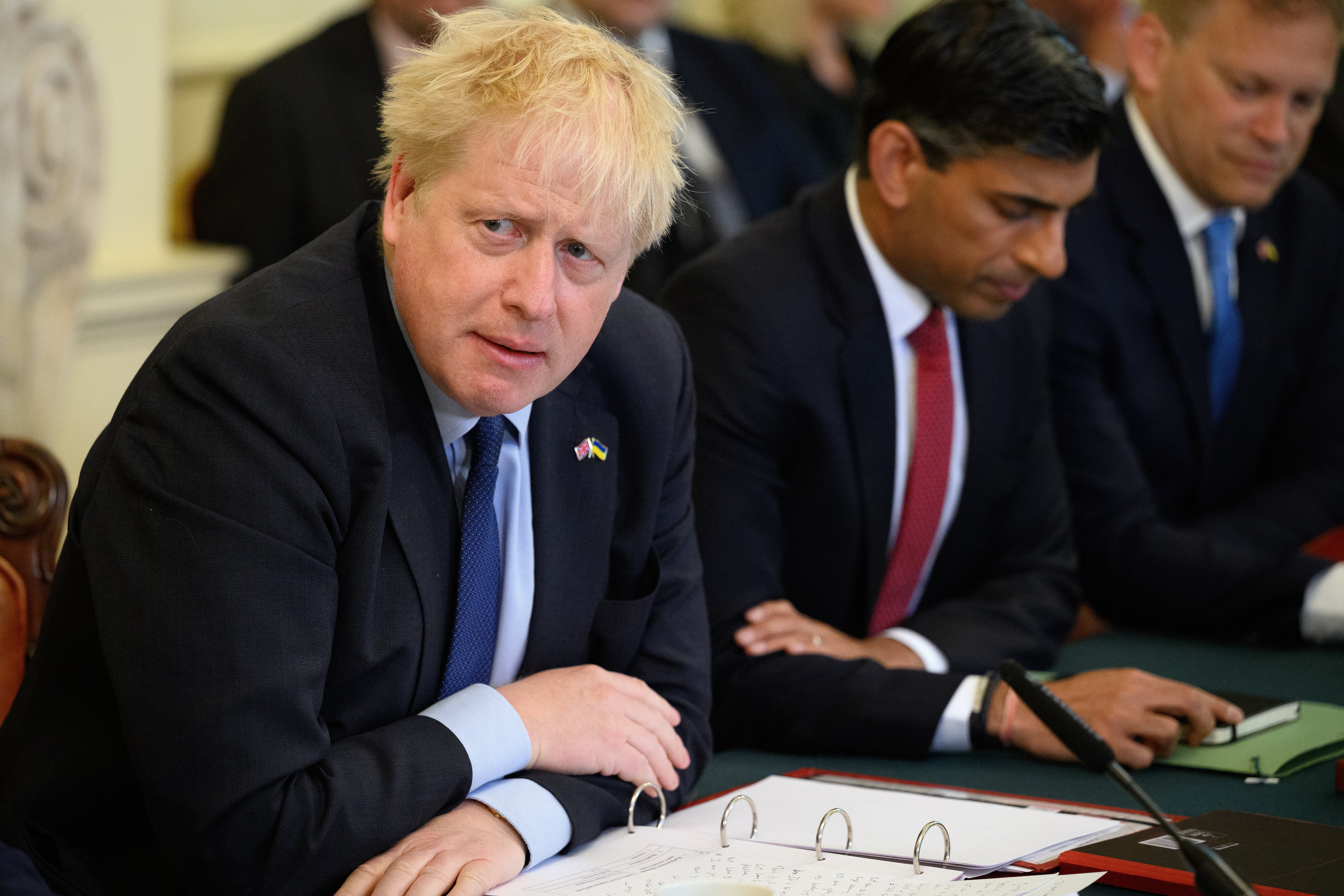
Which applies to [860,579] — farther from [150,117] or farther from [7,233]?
[150,117]

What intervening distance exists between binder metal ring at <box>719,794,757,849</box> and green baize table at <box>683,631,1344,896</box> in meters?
0.20

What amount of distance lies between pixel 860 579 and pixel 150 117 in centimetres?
256

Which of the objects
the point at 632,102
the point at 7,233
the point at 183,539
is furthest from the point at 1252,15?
the point at 7,233

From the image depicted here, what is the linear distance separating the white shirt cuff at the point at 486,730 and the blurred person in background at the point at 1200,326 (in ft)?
4.58

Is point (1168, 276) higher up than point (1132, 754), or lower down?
higher up

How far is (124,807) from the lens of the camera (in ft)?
4.70

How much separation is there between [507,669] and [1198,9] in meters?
1.95

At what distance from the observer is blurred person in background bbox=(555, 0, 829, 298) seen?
407 cm

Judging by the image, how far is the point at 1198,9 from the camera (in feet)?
9.16

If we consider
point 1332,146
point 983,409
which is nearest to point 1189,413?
point 983,409

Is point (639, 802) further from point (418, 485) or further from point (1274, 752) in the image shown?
point (1274, 752)

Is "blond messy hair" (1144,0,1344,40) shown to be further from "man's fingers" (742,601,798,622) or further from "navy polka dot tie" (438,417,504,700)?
"navy polka dot tie" (438,417,504,700)

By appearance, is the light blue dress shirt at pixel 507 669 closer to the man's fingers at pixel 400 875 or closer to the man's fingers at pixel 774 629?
the man's fingers at pixel 400 875

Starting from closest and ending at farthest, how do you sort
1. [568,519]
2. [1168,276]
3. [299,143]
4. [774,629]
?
1. [568,519]
2. [774,629]
3. [1168,276]
4. [299,143]
